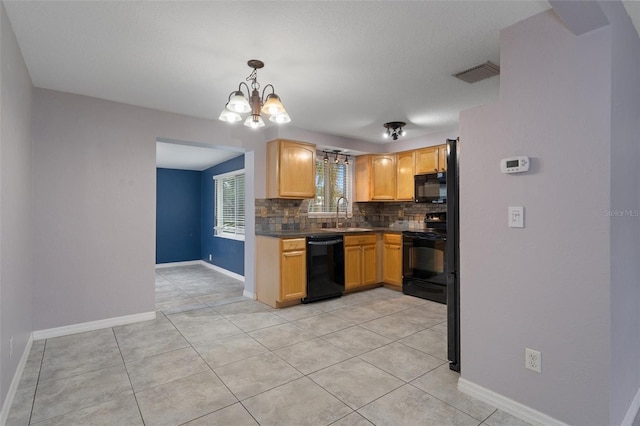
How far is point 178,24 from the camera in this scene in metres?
2.10

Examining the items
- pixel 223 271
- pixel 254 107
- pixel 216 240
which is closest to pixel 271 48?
pixel 254 107

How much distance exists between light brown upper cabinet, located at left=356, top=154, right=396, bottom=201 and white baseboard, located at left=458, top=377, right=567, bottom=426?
3.50m

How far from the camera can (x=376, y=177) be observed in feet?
18.3

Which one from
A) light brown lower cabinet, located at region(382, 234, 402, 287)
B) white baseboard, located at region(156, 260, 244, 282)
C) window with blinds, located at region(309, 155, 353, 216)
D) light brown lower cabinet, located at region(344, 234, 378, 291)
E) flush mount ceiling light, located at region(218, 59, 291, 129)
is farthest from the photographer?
white baseboard, located at region(156, 260, 244, 282)

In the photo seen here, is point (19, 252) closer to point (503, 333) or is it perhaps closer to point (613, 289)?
point (503, 333)

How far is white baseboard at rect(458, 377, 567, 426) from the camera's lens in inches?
73.0

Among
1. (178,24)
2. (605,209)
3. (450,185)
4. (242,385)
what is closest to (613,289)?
(605,209)

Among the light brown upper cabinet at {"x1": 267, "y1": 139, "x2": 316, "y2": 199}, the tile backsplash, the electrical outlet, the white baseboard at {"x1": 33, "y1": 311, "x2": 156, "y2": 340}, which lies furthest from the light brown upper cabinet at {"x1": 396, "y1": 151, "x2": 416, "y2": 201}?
the white baseboard at {"x1": 33, "y1": 311, "x2": 156, "y2": 340}

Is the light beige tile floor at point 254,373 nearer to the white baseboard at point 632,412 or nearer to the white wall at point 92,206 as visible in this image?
the white wall at point 92,206

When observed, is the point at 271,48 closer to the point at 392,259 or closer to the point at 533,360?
the point at 533,360

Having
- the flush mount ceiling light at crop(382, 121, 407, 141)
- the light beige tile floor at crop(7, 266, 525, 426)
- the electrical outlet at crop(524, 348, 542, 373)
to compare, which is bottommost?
the light beige tile floor at crop(7, 266, 525, 426)

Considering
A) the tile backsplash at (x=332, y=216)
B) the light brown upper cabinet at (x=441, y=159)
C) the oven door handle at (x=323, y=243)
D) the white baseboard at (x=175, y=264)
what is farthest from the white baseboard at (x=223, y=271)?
the light brown upper cabinet at (x=441, y=159)

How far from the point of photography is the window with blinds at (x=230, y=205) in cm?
A: 620

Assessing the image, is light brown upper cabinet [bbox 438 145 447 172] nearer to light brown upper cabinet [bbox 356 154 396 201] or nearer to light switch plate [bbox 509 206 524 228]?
light brown upper cabinet [bbox 356 154 396 201]
